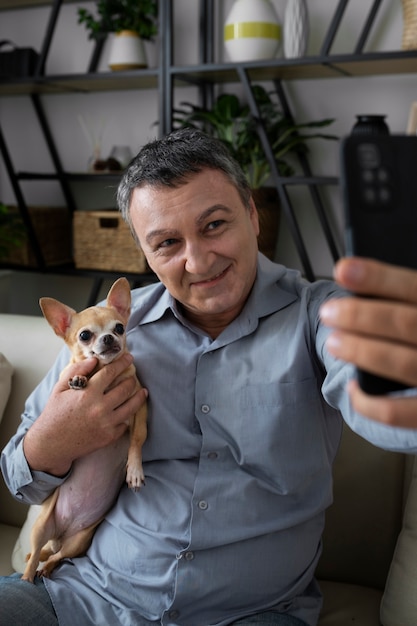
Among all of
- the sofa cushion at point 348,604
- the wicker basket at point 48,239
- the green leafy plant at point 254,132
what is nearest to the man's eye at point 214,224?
the sofa cushion at point 348,604

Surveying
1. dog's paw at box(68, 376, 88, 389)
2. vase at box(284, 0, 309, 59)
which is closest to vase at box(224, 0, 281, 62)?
vase at box(284, 0, 309, 59)

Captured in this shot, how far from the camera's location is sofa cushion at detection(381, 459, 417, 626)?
1.33 metres

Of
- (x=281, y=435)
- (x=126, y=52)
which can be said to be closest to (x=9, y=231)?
(x=126, y=52)

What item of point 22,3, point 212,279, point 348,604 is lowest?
point 348,604

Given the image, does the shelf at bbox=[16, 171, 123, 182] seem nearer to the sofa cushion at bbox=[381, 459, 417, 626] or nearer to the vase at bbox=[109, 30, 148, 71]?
the vase at bbox=[109, 30, 148, 71]

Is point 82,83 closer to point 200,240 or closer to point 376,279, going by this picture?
point 200,240

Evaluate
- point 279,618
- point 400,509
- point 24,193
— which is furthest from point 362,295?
point 24,193

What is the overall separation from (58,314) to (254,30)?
1.79 m

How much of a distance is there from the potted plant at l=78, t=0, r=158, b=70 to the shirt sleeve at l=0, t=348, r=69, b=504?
1925 millimetres

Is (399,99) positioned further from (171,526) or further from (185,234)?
(171,526)

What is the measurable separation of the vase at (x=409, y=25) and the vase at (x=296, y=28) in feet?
1.25

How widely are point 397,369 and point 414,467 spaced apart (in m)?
0.90

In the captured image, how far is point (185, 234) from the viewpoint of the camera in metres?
1.27

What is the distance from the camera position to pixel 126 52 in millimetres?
2988
